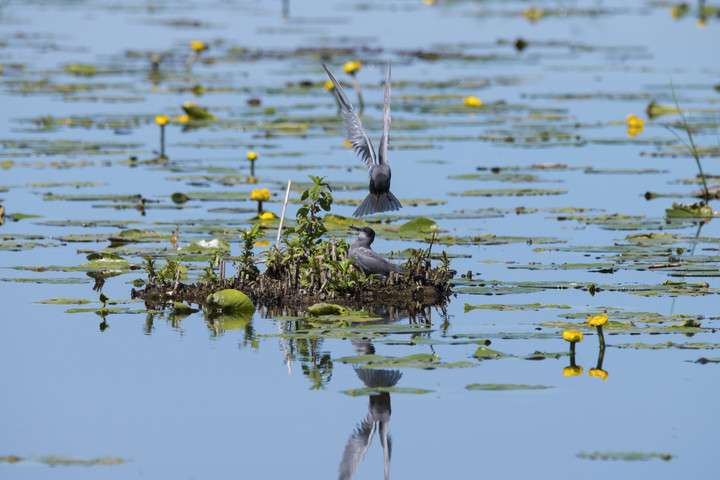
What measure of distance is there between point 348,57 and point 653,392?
2162 centimetres

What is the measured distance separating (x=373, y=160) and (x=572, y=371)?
290 centimetres

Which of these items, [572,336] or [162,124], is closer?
[572,336]

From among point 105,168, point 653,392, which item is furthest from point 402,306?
point 105,168

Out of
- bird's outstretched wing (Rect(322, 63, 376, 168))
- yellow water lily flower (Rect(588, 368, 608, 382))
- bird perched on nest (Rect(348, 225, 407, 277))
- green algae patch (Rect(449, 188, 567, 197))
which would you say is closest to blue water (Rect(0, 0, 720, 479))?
yellow water lily flower (Rect(588, 368, 608, 382))

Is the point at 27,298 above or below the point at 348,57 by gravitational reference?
below

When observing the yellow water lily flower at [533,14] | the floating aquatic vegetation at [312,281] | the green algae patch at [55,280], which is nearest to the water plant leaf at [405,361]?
the floating aquatic vegetation at [312,281]

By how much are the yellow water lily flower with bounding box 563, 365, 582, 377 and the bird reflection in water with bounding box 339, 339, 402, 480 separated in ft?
2.74

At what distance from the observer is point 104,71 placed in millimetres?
25344

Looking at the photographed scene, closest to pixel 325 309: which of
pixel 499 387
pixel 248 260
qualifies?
pixel 248 260

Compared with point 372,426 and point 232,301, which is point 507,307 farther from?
point 372,426

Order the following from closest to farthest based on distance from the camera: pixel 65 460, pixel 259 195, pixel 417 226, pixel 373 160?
1. pixel 65 460
2. pixel 373 160
3. pixel 417 226
4. pixel 259 195

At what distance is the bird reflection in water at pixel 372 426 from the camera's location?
4.93m

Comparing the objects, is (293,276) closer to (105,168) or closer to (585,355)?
(585,355)

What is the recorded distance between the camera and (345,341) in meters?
6.80
